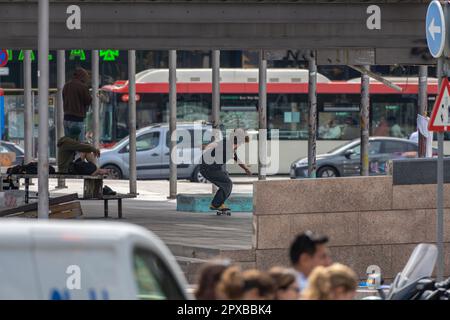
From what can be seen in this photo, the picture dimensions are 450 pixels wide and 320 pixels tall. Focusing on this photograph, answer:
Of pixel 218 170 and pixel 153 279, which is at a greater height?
pixel 153 279

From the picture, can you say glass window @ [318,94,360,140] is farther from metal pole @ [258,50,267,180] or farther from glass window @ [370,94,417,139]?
metal pole @ [258,50,267,180]

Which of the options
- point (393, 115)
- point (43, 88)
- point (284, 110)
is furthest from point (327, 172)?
point (43, 88)

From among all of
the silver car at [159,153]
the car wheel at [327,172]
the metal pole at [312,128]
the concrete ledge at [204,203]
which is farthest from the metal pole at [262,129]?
the silver car at [159,153]

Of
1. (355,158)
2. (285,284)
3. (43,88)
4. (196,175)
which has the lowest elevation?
(196,175)

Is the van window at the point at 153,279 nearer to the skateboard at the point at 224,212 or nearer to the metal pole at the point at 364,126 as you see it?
the skateboard at the point at 224,212

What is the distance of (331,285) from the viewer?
263 inches

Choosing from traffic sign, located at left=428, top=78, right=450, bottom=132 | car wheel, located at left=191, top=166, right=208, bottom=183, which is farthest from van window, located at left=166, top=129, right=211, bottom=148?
traffic sign, located at left=428, top=78, right=450, bottom=132

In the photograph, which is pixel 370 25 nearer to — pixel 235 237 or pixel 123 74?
pixel 235 237

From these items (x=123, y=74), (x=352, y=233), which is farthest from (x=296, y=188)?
(x=123, y=74)

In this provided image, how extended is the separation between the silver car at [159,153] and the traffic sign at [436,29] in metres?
23.8

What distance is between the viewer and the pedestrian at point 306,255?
7648mm

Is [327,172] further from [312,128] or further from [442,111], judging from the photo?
[442,111]

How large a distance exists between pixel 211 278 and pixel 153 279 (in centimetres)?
57

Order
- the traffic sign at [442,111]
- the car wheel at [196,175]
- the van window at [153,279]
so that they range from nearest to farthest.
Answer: the van window at [153,279]
the traffic sign at [442,111]
the car wheel at [196,175]
